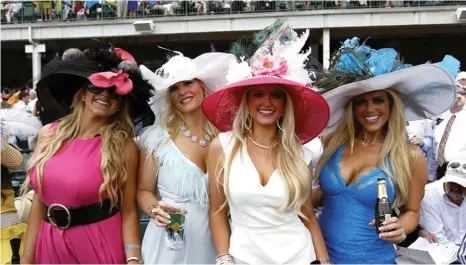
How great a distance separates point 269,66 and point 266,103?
0.22m

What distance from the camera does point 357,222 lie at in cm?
299

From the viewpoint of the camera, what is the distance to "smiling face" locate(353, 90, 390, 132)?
3107 millimetres

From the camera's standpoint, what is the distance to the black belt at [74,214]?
3006 millimetres

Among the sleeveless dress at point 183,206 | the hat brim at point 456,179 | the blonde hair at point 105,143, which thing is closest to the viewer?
the blonde hair at point 105,143

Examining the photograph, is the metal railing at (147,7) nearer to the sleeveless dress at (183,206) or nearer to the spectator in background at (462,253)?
the spectator in background at (462,253)

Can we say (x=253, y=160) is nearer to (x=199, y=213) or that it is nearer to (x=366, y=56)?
(x=199, y=213)

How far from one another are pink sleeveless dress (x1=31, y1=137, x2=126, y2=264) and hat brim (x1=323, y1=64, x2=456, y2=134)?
1.53 metres

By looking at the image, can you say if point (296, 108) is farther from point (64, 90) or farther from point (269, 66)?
point (64, 90)

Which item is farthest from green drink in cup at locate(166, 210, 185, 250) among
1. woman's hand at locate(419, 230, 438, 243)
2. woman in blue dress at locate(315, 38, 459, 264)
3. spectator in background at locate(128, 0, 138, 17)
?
spectator in background at locate(128, 0, 138, 17)

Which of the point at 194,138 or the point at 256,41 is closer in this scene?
the point at 256,41

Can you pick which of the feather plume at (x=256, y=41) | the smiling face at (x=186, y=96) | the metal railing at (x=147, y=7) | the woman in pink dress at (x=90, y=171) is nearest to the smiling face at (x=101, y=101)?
the woman in pink dress at (x=90, y=171)

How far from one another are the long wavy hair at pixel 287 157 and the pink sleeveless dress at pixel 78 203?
75 centimetres

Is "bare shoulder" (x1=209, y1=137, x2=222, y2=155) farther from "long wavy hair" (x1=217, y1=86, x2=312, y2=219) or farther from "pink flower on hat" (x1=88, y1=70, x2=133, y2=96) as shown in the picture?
"pink flower on hat" (x1=88, y1=70, x2=133, y2=96)

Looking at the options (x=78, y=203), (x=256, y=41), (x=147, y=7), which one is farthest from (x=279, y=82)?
(x=147, y=7)
